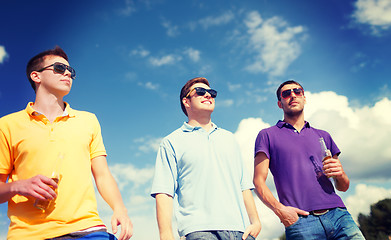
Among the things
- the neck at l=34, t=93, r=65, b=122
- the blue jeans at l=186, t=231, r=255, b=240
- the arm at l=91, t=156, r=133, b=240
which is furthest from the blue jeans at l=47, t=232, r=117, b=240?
the neck at l=34, t=93, r=65, b=122

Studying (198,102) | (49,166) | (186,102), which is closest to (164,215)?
(49,166)

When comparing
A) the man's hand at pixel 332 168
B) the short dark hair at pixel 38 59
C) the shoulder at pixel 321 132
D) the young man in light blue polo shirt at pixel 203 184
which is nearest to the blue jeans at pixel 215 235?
the young man in light blue polo shirt at pixel 203 184

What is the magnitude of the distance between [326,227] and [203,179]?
2.26 m

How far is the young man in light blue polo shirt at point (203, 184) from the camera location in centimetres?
437

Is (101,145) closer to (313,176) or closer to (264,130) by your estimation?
(264,130)

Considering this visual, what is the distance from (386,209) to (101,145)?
47.7 metres

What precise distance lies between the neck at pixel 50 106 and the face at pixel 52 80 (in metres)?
0.09

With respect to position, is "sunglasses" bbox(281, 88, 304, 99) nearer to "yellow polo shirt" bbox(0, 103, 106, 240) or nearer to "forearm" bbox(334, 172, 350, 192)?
"forearm" bbox(334, 172, 350, 192)

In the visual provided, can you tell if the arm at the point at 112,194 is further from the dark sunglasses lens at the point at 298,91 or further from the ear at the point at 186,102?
the dark sunglasses lens at the point at 298,91

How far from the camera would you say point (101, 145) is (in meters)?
4.36

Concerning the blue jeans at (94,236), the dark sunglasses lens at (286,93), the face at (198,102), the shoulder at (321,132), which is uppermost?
the dark sunglasses lens at (286,93)

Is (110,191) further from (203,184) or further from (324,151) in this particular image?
(324,151)

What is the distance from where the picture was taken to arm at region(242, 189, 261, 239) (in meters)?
4.54

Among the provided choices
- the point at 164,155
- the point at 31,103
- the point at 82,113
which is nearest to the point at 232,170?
the point at 164,155
